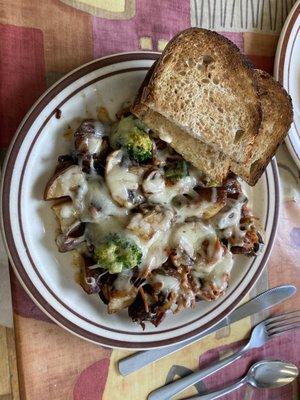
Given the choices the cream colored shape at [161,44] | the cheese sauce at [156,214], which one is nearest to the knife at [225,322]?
the cheese sauce at [156,214]

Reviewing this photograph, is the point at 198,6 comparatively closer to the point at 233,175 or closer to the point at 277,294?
the point at 233,175

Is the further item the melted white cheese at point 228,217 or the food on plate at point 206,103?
the melted white cheese at point 228,217

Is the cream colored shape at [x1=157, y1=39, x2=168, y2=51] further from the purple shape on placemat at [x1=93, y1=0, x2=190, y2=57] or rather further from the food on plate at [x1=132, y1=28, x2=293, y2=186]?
the food on plate at [x1=132, y1=28, x2=293, y2=186]

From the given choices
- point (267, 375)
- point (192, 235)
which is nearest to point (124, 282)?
point (192, 235)

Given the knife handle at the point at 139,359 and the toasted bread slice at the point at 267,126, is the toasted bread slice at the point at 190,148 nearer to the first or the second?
the toasted bread slice at the point at 267,126

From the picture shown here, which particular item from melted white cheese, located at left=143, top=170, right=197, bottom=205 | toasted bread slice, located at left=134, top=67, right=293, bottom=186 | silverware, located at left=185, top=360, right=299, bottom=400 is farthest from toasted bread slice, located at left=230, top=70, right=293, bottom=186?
silverware, located at left=185, top=360, right=299, bottom=400

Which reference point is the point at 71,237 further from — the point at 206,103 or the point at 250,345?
the point at 250,345

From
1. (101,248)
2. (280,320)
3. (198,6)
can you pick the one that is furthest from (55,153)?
(280,320)
